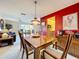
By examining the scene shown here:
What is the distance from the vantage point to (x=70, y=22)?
4719mm

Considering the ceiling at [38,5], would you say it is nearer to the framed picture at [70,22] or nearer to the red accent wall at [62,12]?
the red accent wall at [62,12]

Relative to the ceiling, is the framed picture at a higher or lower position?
lower

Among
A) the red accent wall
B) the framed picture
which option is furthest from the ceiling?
the framed picture

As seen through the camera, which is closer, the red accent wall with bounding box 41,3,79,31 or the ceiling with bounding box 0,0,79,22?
the ceiling with bounding box 0,0,79,22

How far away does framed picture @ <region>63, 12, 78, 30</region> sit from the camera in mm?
4402

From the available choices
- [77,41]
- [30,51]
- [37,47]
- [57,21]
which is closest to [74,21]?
[77,41]

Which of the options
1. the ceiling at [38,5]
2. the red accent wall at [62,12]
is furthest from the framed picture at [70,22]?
the ceiling at [38,5]

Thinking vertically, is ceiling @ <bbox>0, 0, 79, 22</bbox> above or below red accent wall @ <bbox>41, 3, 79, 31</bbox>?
above

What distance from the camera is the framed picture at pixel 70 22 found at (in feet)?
14.4

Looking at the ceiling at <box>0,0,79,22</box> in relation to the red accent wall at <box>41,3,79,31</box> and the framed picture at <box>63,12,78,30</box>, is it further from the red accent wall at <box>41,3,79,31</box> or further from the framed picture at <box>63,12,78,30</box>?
the framed picture at <box>63,12,78,30</box>

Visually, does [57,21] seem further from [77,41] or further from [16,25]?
[16,25]

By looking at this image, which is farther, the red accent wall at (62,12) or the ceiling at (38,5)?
the red accent wall at (62,12)

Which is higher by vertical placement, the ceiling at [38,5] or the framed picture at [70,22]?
the ceiling at [38,5]

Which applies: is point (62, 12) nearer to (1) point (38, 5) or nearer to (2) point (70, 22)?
(2) point (70, 22)
